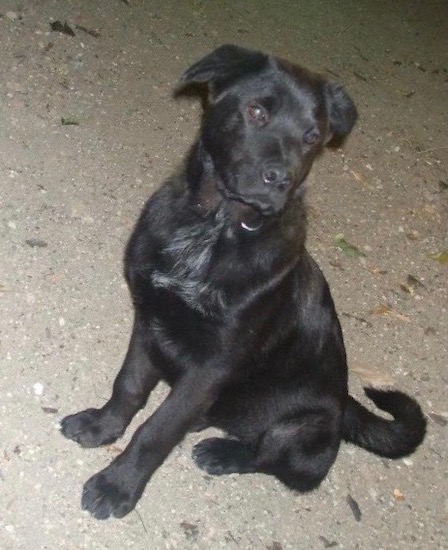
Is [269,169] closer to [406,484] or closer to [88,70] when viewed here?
[406,484]

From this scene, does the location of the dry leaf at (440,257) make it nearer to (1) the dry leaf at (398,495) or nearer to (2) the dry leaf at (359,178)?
(2) the dry leaf at (359,178)

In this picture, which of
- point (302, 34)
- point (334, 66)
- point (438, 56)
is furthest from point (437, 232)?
point (438, 56)

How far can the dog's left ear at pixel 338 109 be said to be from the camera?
305cm

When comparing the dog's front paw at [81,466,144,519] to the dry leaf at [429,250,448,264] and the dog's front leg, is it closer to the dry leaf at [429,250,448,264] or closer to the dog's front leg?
the dog's front leg

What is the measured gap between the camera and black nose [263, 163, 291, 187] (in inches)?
107

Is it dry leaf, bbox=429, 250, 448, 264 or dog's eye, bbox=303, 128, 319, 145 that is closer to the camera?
dog's eye, bbox=303, 128, 319, 145

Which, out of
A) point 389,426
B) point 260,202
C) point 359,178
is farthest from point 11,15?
point 389,426

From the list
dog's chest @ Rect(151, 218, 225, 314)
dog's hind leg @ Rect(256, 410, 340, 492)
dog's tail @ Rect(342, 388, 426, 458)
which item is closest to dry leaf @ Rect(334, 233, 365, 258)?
dog's tail @ Rect(342, 388, 426, 458)

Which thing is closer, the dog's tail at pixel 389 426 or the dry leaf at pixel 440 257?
the dog's tail at pixel 389 426

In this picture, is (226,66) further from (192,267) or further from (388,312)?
(388,312)

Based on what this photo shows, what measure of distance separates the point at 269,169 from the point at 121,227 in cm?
162

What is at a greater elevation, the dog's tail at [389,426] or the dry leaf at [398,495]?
the dog's tail at [389,426]

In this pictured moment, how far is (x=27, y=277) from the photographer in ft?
12.2

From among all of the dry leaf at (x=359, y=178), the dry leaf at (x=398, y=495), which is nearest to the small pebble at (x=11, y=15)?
the dry leaf at (x=359, y=178)
